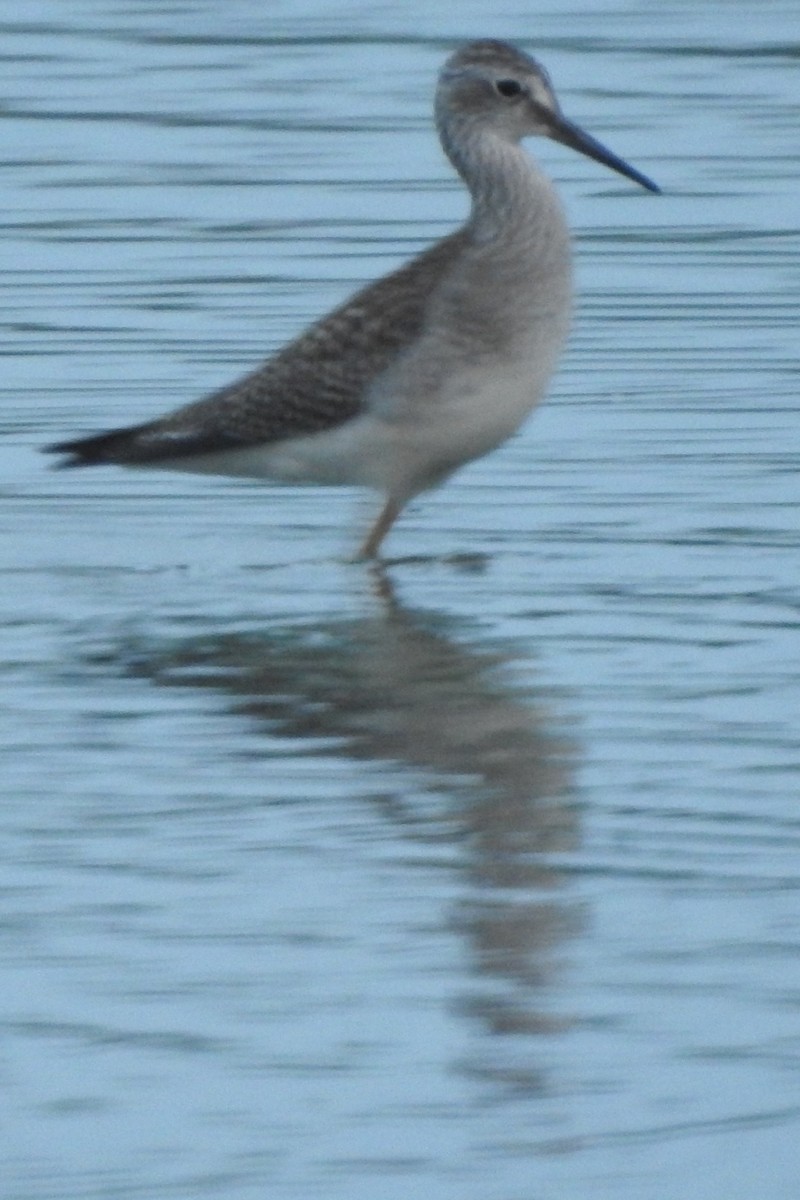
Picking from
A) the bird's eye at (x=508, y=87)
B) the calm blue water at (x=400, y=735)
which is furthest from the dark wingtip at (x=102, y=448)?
the bird's eye at (x=508, y=87)

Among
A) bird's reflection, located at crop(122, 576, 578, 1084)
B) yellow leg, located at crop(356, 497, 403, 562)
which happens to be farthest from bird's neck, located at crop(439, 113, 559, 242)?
bird's reflection, located at crop(122, 576, 578, 1084)

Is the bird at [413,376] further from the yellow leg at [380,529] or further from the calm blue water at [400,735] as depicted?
the calm blue water at [400,735]

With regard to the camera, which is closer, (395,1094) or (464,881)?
(395,1094)

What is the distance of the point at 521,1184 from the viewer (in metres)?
5.60

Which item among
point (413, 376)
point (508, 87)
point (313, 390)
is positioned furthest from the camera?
point (508, 87)

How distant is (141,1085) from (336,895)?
3.36ft

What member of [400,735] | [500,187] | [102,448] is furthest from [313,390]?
[400,735]

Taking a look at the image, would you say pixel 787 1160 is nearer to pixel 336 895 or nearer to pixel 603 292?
pixel 336 895

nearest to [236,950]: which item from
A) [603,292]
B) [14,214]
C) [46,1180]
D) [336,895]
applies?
[336,895]

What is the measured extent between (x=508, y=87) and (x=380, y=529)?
1298mm

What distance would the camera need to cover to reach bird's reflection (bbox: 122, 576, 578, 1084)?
663cm

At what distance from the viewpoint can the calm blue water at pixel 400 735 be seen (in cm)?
589

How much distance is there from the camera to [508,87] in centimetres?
1027

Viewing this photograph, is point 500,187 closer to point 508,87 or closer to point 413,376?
point 508,87
